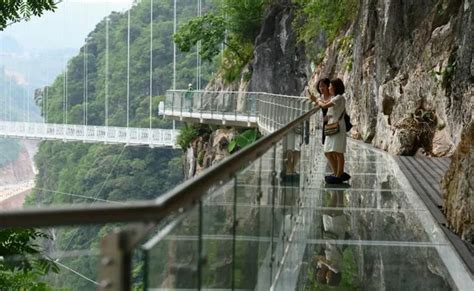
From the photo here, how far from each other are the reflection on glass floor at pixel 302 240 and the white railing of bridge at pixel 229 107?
12753 millimetres

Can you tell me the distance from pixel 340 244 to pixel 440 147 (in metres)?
8.88

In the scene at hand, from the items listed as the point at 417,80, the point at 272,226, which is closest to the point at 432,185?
the point at 272,226

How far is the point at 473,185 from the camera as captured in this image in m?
6.41

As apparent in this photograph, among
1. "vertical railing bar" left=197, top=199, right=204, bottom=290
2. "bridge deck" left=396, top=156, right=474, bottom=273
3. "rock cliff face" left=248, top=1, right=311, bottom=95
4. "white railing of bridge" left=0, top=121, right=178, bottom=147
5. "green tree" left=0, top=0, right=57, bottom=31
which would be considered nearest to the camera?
"vertical railing bar" left=197, top=199, right=204, bottom=290

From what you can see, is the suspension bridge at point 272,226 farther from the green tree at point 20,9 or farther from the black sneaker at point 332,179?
the green tree at point 20,9

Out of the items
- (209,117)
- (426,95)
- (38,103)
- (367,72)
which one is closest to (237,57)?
(209,117)

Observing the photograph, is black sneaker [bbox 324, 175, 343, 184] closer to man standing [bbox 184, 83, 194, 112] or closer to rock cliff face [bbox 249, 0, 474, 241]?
rock cliff face [bbox 249, 0, 474, 241]

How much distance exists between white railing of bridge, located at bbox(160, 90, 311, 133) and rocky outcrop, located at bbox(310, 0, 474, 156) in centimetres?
231

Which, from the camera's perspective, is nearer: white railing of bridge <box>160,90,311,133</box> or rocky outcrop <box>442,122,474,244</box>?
rocky outcrop <box>442,122,474,244</box>

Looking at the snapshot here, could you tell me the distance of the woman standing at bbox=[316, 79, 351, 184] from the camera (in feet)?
31.8

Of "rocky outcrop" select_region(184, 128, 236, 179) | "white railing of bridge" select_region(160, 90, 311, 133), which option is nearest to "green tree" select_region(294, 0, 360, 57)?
"white railing of bridge" select_region(160, 90, 311, 133)

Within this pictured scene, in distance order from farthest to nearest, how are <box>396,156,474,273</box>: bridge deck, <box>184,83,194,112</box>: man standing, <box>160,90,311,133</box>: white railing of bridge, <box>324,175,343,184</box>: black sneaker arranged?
<box>184,83,194,112</box>: man standing < <box>160,90,311,133</box>: white railing of bridge < <box>324,175,343,184</box>: black sneaker < <box>396,156,474,273</box>: bridge deck

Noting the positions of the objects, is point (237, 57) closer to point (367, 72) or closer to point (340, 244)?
point (367, 72)

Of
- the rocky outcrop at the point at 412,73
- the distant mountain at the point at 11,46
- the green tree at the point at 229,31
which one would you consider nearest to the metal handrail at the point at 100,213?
the rocky outcrop at the point at 412,73
